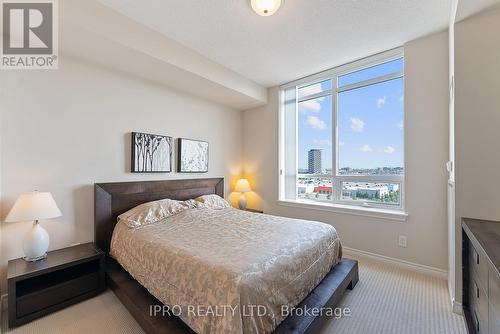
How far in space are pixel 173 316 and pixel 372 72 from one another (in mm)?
3736

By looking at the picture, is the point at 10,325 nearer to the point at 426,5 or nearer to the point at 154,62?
the point at 154,62

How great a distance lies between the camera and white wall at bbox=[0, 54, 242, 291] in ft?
6.75

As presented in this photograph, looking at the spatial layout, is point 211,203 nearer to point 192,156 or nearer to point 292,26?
point 192,156

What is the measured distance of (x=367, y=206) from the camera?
3207 mm

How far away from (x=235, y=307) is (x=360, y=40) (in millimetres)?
3042

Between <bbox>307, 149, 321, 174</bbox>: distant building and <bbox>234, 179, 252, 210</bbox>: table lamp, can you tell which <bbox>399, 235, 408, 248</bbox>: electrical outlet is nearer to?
<bbox>307, 149, 321, 174</bbox>: distant building

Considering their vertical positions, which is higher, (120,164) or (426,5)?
(426,5)

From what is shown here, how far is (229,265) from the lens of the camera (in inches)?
55.5

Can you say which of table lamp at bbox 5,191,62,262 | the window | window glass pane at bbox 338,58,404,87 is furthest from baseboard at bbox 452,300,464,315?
table lamp at bbox 5,191,62,262

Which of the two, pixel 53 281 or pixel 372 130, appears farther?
pixel 372 130

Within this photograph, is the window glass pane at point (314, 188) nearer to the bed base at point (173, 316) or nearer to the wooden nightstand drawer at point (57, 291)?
the bed base at point (173, 316)

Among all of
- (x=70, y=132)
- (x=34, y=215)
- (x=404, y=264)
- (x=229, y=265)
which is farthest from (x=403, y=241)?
(x=70, y=132)

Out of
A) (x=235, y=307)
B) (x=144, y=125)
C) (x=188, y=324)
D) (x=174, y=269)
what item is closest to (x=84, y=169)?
(x=144, y=125)

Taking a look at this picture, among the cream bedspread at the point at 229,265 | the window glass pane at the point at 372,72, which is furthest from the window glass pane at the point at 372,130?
the cream bedspread at the point at 229,265
